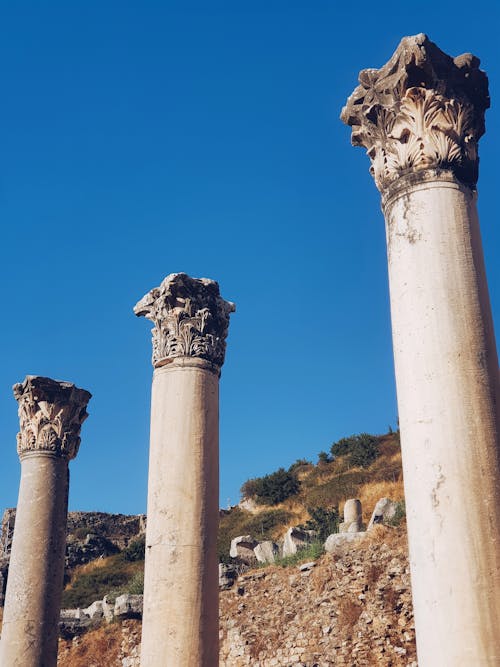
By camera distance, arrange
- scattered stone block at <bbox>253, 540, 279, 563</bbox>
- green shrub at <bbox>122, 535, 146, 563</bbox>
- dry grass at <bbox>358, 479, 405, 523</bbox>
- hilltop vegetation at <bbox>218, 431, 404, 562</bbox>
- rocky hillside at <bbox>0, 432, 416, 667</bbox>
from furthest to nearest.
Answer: green shrub at <bbox>122, 535, 146, 563</bbox> < hilltop vegetation at <bbox>218, 431, 404, 562</bbox> < dry grass at <bbox>358, 479, 405, 523</bbox> < scattered stone block at <bbox>253, 540, 279, 563</bbox> < rocky hillside at <bbox>0, 432, 416, 667</bbox>

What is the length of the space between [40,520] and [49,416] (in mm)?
1968

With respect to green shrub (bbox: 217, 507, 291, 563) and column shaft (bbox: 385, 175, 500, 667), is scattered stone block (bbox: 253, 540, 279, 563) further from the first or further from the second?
column shaft (bbox: 385, 175, 500, 667)

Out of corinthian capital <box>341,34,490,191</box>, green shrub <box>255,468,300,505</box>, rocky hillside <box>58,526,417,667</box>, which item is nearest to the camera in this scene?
corinthian capital <box>341,34,490,191</box>

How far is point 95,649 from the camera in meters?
23.6

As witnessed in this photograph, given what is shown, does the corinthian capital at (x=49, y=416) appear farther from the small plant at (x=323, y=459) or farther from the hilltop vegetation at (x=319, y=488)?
the small plant at (x=323, y=459)

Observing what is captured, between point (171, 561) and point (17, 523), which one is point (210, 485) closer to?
point (171, 561)

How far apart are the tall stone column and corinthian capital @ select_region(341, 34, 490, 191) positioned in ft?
0.04

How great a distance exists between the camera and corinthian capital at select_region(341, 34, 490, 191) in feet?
27.1

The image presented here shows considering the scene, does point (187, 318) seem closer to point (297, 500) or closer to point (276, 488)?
point (297, 500)

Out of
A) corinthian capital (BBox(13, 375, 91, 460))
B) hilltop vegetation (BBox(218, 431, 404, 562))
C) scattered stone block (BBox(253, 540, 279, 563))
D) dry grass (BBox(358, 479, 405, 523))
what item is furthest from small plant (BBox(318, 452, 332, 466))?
corinthian capital (BBox(13, 375, 91, 460))

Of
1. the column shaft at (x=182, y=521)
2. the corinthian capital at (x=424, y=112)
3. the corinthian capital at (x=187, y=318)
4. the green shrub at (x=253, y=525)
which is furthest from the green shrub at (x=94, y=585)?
the corinthian capital at (x=424, y=112)

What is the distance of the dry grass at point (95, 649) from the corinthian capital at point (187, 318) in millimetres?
13794

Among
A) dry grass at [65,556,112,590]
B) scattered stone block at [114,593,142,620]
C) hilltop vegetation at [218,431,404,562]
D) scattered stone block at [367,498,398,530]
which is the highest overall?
hilltop vegetation at [218,431,404,562]

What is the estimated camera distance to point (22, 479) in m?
14.9
